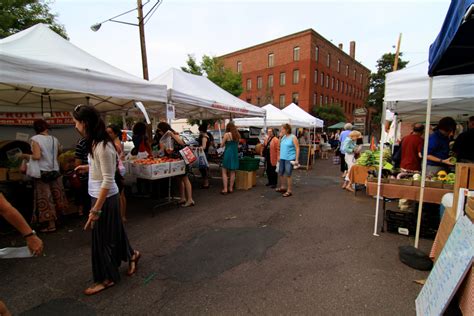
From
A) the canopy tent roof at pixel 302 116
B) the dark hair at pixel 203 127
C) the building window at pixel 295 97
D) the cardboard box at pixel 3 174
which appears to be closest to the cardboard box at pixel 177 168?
the dark hair at pixel 203 127

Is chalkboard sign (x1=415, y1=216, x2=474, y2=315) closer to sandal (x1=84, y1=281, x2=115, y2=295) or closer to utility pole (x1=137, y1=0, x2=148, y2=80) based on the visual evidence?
sandal (x1=84, y1=281, x2=115, y2=295)

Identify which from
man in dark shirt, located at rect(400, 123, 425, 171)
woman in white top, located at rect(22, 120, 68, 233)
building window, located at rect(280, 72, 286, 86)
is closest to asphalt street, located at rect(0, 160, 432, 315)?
woman in white top, located at rect(22, 120, 68, 233)

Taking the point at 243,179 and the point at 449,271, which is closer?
→ the point at 449,271

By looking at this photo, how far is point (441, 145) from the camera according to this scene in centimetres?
462

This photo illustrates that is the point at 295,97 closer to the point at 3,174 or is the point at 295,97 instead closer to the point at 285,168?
the point at 285,168

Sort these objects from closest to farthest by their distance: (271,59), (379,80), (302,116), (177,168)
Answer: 1. (177,168)
2. (302,116)
3. (379,80)
4. (271,59)

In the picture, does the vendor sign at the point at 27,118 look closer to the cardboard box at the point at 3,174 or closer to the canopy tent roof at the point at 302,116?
the cardboard box at the point at 3,174

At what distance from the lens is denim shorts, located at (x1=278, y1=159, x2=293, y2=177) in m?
6.62

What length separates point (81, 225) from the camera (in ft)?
15.2

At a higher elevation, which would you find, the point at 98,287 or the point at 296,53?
the point at 296,53

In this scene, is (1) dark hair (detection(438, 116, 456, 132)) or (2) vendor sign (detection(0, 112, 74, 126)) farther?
(2) vendor sign (detection(0, 112, 74, 126))

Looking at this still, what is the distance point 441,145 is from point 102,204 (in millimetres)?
5465

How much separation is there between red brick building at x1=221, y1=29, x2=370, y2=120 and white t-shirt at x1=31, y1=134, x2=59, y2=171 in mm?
30642

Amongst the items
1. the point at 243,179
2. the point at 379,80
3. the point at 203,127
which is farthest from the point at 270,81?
the point at 243,179
